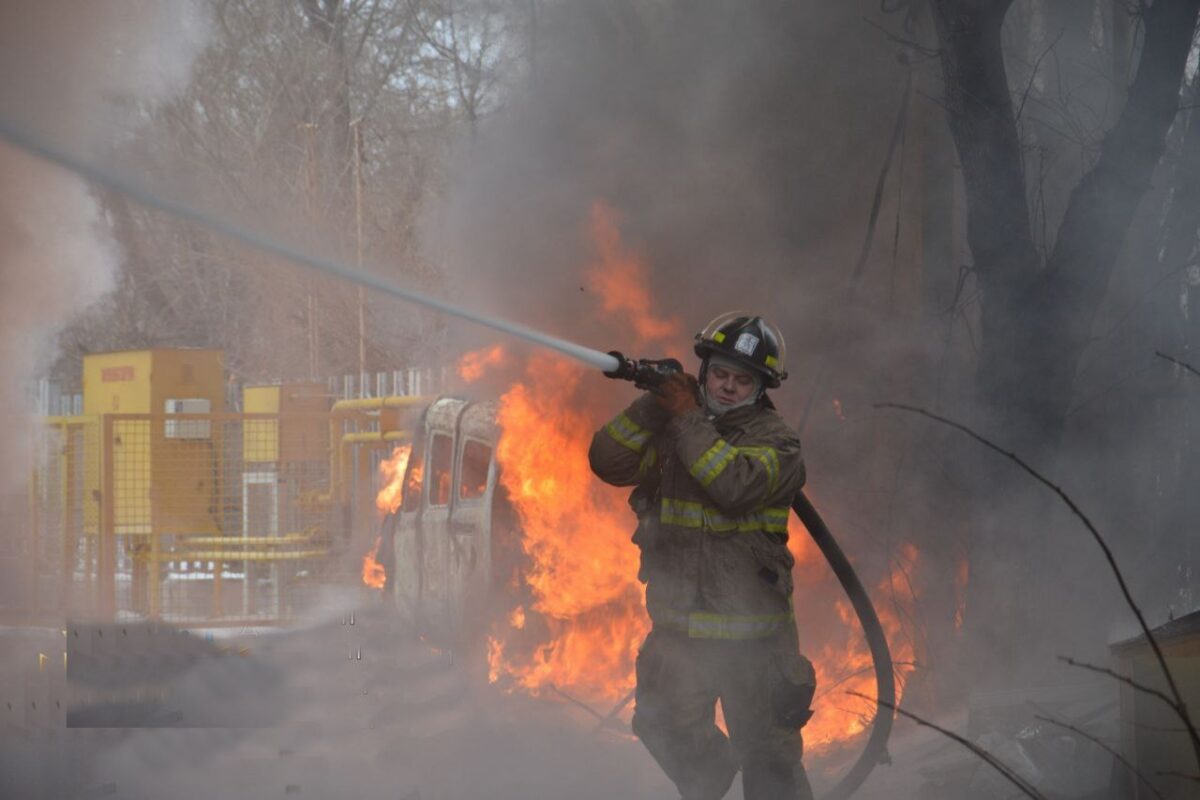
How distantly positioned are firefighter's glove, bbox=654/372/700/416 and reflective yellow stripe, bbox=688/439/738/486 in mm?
212

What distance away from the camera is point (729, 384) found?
14.3 feet

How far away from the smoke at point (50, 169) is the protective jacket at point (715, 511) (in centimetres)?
397

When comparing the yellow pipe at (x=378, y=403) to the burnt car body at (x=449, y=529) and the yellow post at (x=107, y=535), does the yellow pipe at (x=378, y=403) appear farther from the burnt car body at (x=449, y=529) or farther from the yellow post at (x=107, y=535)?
the burnt car body at (x=449, y=529)

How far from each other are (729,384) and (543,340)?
648 mm

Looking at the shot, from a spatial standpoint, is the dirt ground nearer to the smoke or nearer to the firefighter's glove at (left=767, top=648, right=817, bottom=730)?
the firefighter's glove at (left=767, top=648, right=817, bottom=730)

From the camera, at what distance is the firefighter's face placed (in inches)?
172

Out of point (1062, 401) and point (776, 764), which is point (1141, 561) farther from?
point (776, 764)

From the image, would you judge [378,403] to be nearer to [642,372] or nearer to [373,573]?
[373,573]

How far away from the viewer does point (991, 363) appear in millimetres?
6172

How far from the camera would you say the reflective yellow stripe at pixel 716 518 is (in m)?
4.25

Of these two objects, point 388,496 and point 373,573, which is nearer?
point 388,496

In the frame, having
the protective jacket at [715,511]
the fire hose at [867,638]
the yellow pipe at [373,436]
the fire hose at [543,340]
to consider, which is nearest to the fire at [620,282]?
the fire hose at [867,638]

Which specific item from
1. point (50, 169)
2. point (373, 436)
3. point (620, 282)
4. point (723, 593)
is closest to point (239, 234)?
point (723, 593)

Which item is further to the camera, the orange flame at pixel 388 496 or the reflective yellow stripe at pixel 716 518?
the orange flame at pixel 388 496
